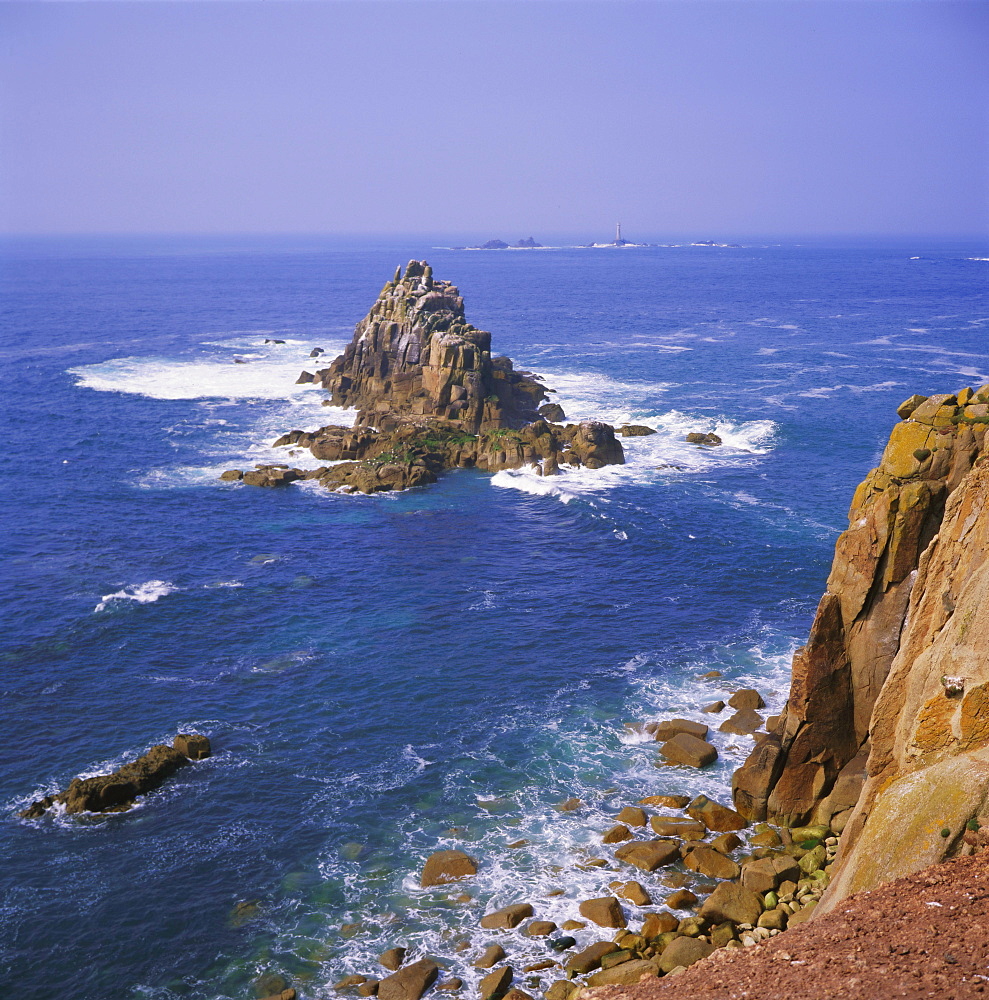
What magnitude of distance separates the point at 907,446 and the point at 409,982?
25.6m

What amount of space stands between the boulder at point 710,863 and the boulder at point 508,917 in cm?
657

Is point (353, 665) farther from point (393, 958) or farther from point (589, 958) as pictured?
point (589, 958)

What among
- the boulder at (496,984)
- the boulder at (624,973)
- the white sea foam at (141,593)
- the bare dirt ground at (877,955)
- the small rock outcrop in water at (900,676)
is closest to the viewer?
the bare dirt ground at (877,955)

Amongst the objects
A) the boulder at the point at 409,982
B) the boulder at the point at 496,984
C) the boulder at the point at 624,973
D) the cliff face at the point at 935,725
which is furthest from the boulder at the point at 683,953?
the boulder at the point at 409,982

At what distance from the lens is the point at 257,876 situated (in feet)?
113

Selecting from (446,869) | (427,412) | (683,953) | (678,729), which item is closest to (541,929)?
(446,869)

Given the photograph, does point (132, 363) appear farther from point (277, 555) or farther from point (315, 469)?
point (277, 555)

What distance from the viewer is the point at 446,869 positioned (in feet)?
112

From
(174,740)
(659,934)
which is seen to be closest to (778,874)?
(659,934)

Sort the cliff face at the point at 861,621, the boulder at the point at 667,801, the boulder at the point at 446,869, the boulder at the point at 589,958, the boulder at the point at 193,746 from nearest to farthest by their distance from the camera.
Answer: the boulder at the point at 589,958 → the cliff face at the point at 861,621 → the boulder at the point at 446,869 → the boulder at the point at 667,801 → the boulder at the point at 193,746

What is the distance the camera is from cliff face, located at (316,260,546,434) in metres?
92.6

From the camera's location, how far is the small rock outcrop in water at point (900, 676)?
77.4ft

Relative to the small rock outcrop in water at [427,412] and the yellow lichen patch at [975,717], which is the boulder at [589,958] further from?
the small rock outcrop in water at [427,412]

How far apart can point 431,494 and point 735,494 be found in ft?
85.0
